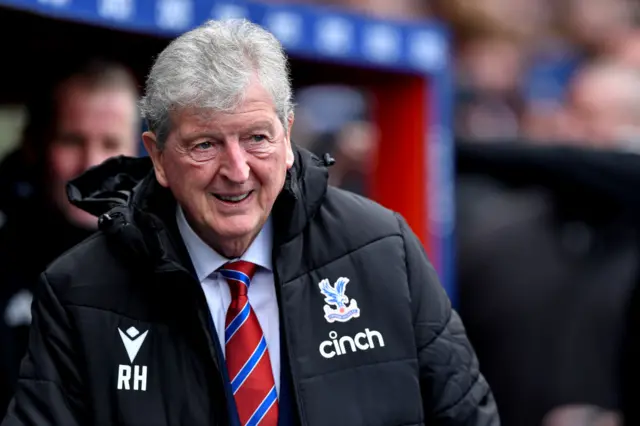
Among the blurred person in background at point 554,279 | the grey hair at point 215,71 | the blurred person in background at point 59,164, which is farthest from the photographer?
the blurred person in background at point 554,279

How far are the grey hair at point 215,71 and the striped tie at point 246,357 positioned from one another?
36 centimetres

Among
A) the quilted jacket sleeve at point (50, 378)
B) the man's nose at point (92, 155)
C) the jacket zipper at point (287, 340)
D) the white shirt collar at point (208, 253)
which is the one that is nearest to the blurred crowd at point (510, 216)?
the man's nose at point (92, 155)

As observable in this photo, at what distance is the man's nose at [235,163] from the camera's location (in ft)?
7.65

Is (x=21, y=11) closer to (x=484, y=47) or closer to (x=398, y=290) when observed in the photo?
(x=398, y=290)

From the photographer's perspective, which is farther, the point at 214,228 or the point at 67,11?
the point at 67,11

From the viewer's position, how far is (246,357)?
8.16 feet

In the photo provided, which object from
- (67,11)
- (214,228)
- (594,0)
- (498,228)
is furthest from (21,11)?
(594,0)

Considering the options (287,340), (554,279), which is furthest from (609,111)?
(287,340)

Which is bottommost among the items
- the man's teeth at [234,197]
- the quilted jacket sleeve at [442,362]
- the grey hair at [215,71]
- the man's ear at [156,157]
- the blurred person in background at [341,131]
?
the quilted jacket sleeve at [442,362]

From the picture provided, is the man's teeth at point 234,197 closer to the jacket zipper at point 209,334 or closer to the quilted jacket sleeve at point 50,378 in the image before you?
the jacket zipper at point 209,334

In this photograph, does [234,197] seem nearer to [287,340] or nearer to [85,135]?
[287,340]

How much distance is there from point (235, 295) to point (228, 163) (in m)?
0.35

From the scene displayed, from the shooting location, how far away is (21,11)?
132 inches

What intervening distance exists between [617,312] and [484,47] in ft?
9.30
